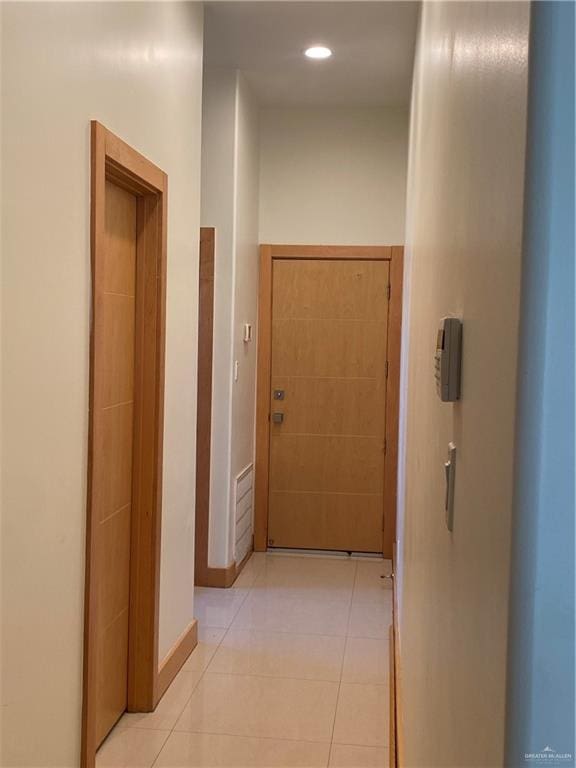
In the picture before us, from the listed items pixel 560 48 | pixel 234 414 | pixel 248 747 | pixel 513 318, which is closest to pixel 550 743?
pixel 513 318

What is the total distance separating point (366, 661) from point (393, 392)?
7.03ft

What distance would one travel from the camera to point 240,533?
201 inches

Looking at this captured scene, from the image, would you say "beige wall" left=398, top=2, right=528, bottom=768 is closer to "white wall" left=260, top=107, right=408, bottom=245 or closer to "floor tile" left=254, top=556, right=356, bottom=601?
"floor tile" left=254, top=556, right=356, bottom=601

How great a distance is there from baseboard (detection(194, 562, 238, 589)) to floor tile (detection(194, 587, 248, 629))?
1.7 inches

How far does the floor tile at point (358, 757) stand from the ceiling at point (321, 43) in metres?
3.11

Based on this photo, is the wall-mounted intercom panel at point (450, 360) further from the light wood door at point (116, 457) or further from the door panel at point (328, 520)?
the door panel at point (328, 520)

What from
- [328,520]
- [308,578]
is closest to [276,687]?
[308,578]

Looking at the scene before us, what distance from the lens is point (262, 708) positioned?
3172 millimetres

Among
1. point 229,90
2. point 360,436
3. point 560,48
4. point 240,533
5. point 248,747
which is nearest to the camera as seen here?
point 560,48

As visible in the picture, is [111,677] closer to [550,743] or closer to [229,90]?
[550,743]

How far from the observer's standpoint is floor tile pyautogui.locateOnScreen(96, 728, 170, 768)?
8.98 feet

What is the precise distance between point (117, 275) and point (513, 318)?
95.0 inches

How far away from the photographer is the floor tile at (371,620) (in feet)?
13.3

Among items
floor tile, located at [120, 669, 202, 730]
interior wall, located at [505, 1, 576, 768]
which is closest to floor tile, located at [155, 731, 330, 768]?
floor tile, located at [120, 669, 202, 730]
